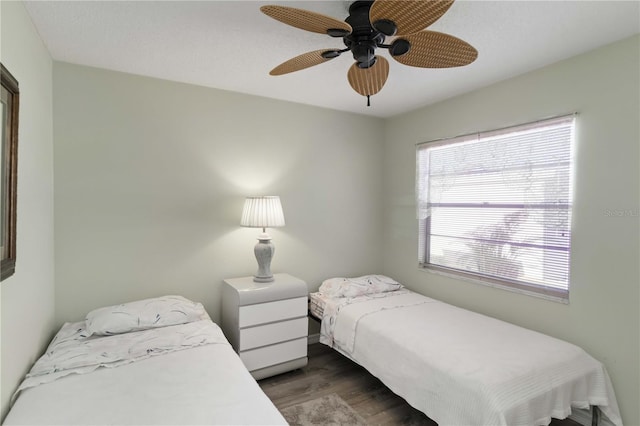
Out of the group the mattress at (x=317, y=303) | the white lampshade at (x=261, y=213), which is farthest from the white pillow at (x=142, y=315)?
the mattress at (x=317, y=303)

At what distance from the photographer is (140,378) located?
1.64m

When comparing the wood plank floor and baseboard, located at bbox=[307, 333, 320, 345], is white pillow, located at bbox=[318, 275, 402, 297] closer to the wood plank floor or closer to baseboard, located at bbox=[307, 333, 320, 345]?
baseboard, located at bbox=[307, 333, 320, 345]

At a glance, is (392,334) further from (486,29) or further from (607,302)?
(486,29)

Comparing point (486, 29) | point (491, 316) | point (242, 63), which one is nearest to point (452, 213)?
point (491, 316)

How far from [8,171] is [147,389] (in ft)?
3.76

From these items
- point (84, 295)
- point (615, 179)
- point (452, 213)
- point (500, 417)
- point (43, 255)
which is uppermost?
point (615, 179)

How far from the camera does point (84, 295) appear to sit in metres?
2.43

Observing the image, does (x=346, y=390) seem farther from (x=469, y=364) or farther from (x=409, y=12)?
(x=409, y=12)

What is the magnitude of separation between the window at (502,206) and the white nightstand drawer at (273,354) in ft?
4.89

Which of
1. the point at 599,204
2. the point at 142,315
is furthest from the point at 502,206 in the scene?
the point at 142,315

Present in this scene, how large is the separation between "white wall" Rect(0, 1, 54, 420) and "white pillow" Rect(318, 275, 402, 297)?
212cm

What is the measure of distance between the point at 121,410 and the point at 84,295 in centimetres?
140

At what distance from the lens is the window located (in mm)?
2326

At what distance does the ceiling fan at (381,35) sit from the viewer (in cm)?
124
